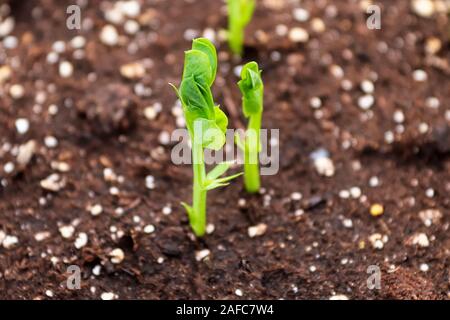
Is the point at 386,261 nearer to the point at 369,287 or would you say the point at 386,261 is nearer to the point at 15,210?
the point at 369,287

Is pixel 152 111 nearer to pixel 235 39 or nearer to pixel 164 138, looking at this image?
pixel 164 138

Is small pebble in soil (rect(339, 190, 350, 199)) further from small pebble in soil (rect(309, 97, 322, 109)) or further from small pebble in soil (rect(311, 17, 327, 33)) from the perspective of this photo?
small pebble in soil (rect(311, 17, 327, 33))

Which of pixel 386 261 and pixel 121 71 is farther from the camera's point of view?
pixel 121 71

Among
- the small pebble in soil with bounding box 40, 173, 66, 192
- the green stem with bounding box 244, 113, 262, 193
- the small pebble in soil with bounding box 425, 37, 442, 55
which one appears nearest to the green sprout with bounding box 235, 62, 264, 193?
the green stem with bounding box 244, 113, 262, 193

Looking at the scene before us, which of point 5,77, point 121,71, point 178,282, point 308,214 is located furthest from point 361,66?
point 5,77

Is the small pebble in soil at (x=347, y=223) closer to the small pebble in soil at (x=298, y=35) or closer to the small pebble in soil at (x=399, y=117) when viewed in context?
the small pebble in soil at (x=399, y=117)

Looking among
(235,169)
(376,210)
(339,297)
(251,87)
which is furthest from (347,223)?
(251,87)

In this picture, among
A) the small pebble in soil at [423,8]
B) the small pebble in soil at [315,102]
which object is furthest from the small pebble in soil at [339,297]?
the small pebble in soil at [423,8]
